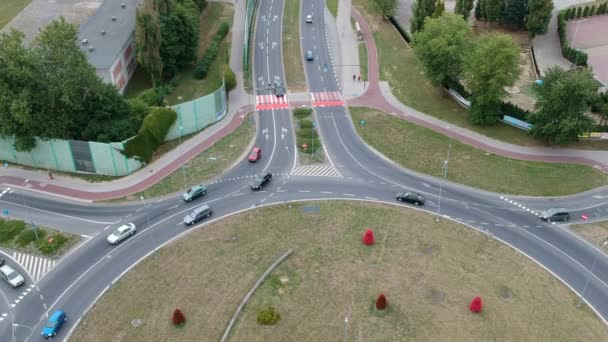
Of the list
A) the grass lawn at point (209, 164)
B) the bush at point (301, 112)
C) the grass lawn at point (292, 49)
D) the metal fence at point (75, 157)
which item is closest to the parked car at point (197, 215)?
the grass lawn at point (209, 164)

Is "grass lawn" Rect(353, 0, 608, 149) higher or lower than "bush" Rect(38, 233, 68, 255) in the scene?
higher

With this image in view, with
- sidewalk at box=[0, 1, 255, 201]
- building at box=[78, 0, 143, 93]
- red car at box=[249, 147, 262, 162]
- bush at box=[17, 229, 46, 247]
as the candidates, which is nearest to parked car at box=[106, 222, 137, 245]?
bush at box=[17, 229, 46, 247]

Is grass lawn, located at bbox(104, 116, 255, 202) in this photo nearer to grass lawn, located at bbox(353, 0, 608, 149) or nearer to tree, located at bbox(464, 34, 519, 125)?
grass lawn, located at bbox(353, 0, 608, 149)

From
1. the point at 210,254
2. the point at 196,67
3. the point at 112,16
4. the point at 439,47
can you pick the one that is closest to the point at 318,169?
the point at 210,254

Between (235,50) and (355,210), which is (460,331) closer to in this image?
(355,210)

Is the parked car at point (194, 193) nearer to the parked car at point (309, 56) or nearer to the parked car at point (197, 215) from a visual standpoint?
the parked car at point (197, 215)
